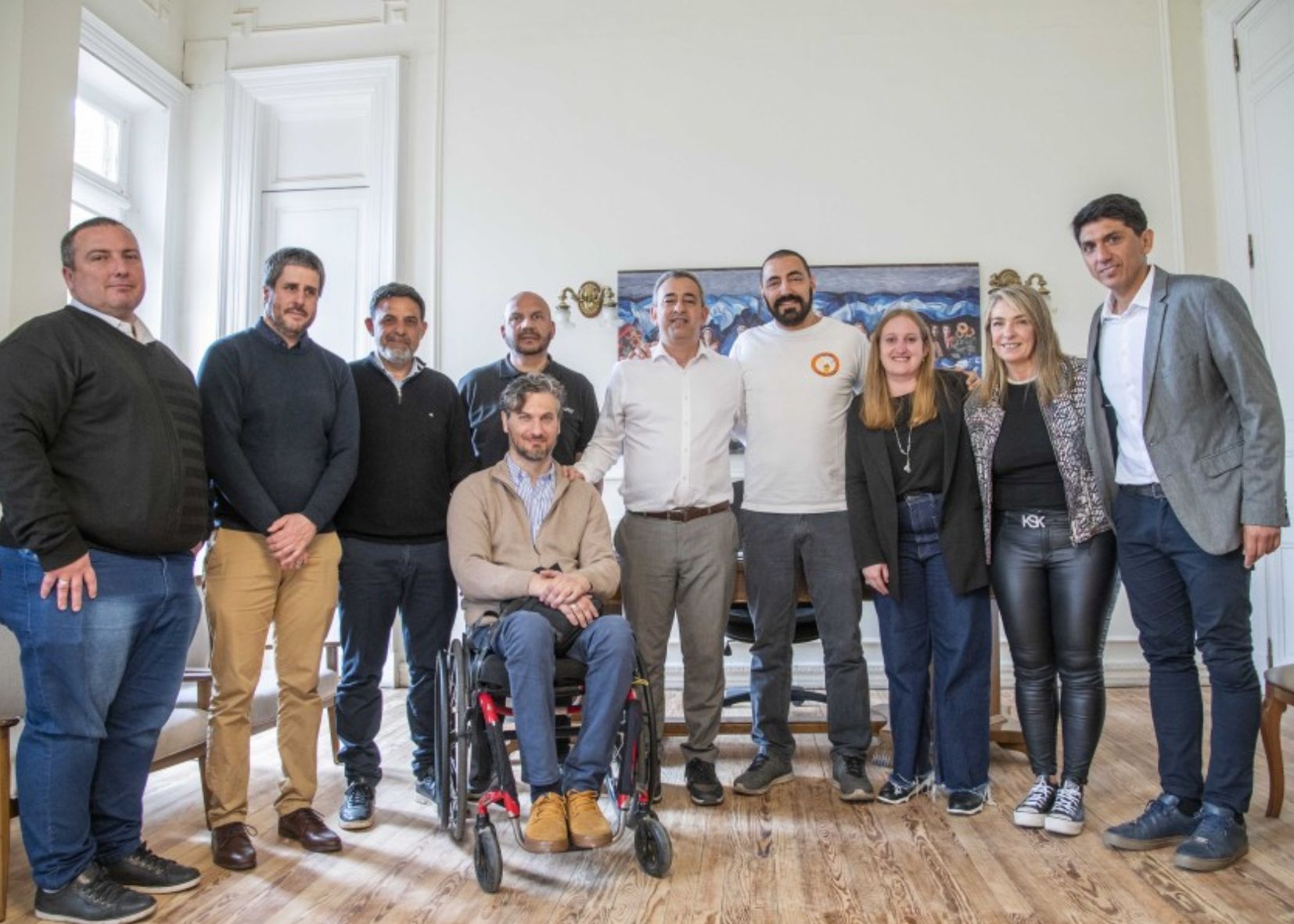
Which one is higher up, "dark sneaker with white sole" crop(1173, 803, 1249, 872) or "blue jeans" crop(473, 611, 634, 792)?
"blue jeans" crop(473, 611, 634, 792)

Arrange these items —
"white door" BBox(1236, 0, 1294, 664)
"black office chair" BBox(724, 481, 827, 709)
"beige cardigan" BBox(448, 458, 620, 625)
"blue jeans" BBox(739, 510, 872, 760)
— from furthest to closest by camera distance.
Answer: "white door" BBox(1236, 0, 1294, 664), "black office chair" BBox(724, 481, 827, 709), "blue jeans" BBox(739, 510, 872, 760), "beige cardigan" BBox(448, 458, 620, 625)

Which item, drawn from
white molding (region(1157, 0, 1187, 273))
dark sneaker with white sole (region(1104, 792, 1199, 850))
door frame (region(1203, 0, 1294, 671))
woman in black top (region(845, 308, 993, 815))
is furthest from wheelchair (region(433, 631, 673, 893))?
white molding (region(1157, 0, 1187, 273))

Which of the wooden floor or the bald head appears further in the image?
the bald head

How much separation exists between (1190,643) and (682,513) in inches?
53.7

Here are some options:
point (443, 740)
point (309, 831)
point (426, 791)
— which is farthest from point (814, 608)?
point (309, 831)

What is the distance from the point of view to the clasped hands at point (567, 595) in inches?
93.5

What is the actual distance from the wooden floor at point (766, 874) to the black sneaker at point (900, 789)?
3 centimetres

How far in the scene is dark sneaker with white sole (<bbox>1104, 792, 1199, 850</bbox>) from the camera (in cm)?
229

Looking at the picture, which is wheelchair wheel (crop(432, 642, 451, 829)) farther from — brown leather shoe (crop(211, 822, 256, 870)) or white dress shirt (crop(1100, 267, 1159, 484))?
white dress shirt (crop(1100, 267, 1159, 484))

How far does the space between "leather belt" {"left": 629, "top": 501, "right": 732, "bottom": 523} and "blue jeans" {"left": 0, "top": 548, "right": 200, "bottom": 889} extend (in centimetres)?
133

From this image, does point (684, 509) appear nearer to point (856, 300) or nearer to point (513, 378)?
point (513, 378)

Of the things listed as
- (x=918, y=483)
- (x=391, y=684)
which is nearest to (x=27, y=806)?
(x=918, y=483)

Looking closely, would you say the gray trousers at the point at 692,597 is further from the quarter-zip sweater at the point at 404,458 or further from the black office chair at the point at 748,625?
the black office chair at the point at 748,625

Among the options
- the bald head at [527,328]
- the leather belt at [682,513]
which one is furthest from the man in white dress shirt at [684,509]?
the bald head at [527,328]
